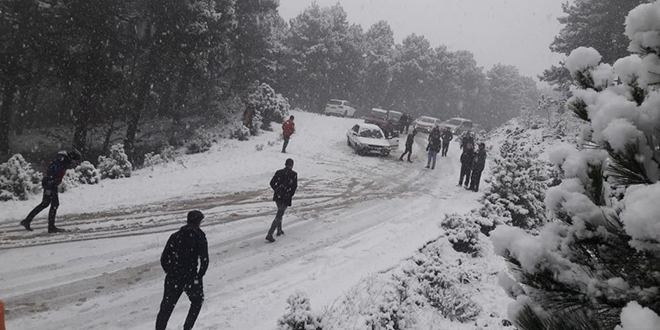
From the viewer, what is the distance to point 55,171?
8766 mm

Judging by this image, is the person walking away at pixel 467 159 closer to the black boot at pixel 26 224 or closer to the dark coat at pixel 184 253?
the dark coat at pixel 184 253

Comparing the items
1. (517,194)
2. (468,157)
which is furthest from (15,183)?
(468,157)

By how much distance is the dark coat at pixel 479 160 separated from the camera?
1558cm

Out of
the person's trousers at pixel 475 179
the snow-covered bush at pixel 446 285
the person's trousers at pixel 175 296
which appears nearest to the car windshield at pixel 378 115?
the person's trousers at pixel 475 179

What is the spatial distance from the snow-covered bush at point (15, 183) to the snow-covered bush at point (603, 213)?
1305 centimetres

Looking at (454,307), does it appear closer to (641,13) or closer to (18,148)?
(641,13)

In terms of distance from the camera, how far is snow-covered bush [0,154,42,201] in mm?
11031

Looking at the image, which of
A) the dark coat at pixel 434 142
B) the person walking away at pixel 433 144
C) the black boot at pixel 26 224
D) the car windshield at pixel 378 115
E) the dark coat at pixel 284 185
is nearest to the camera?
the black boot at pixel 26 224

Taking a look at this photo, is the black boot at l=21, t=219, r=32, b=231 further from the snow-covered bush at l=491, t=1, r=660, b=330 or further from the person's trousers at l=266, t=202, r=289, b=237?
the snow-covered bush at l=491, t=1, r=660, b=330

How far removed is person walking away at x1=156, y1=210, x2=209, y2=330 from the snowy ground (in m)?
0.60

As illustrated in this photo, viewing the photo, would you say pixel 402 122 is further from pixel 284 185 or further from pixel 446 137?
pixel 284 185

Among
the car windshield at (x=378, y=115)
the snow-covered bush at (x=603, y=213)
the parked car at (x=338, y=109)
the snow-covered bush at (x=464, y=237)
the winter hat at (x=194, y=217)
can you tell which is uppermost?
the parked car at (x=338, y=109)

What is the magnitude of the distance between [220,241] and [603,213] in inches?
336

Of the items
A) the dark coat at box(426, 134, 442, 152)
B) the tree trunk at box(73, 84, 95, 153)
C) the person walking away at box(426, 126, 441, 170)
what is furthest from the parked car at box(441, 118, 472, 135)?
the tree trunk at box(73, 84, 95, 153)
